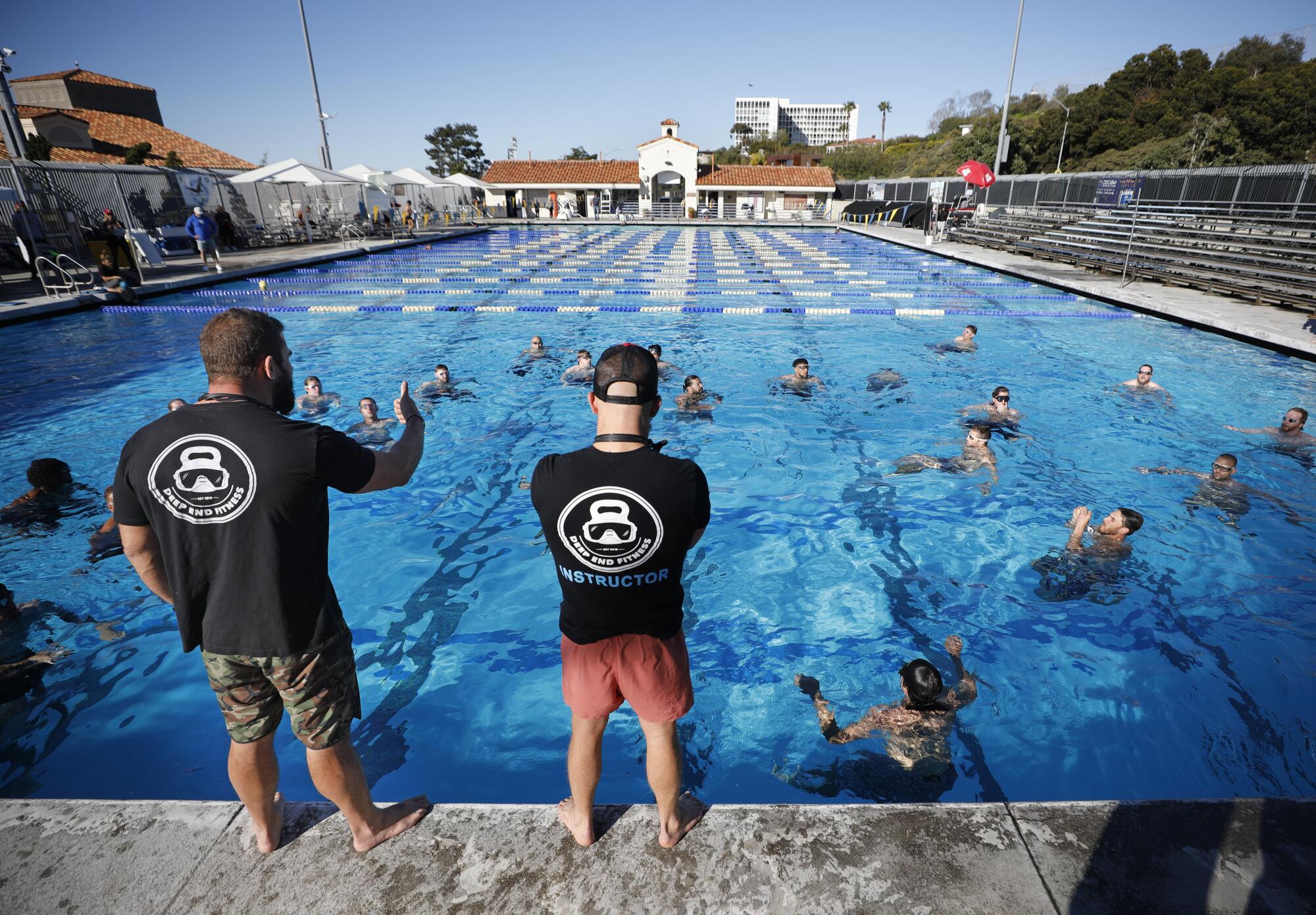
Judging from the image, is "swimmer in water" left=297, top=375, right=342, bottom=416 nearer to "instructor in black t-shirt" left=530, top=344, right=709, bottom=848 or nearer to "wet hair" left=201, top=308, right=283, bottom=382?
"wet hair" left=201, top=308, right=283, bottom=382

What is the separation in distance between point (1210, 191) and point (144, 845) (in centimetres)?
2579

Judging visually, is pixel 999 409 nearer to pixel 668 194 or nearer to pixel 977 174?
pixel 977 174

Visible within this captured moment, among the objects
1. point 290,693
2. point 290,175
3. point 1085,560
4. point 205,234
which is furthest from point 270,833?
point 290,175

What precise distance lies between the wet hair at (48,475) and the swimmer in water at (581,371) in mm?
6194

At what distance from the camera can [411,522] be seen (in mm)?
6352

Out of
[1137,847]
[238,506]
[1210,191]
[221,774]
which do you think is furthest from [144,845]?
[1210,191]

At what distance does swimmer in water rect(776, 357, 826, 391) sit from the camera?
9.80 metres

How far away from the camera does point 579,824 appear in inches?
85.0

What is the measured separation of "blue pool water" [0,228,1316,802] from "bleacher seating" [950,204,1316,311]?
376 centimetres

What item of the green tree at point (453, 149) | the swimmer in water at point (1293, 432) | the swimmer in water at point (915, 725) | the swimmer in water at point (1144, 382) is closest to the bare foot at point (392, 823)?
the swimmer in water at point (915, 725)

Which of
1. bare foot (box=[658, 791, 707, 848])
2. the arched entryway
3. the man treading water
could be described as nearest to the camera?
bare foot (box=[658, 791, 707, 848])

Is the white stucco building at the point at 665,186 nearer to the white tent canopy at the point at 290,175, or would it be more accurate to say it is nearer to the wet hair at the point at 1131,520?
the white tent canopy at the point at 290,175

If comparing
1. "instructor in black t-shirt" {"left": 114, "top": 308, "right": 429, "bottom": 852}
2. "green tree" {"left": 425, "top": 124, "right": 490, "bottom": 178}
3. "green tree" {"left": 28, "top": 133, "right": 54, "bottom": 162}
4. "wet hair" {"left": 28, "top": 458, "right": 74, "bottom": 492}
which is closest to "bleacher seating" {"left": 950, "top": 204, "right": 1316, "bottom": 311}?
"instructor in black t-shirt" {"left": 114, "top": 308, "right": 429, "bottom": 852}

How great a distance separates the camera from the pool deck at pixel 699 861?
194 cm
